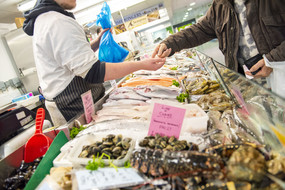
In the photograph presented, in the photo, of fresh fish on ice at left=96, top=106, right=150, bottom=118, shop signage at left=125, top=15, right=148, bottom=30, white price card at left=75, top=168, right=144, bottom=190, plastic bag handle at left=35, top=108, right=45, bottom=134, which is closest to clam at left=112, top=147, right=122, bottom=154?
white price card at left=75, top=168, right=144, bottom=190

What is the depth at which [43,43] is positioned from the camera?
Answer: 146 centimetres

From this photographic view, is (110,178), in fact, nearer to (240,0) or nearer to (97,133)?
(97,133)

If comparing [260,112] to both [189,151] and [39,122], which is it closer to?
[189,151]

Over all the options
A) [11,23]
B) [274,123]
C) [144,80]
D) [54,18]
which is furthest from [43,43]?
[11,23]

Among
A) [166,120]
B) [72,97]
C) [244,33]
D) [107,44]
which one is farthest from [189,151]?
[107,44]

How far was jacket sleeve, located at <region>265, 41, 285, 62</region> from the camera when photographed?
1498mm

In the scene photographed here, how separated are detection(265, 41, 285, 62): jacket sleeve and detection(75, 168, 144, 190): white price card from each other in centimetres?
162

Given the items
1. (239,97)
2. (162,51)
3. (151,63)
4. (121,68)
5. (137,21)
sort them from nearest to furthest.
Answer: (239,97)
(121,68)
(151,63)
(162,51)
(137,21)

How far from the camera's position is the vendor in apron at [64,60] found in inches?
55.0

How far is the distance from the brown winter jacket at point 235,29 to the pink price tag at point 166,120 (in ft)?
4.30

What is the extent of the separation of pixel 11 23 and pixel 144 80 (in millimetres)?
7615

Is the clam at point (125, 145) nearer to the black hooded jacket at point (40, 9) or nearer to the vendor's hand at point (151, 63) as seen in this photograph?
the vendor's hand at point (151, 63)

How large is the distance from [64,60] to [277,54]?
186 cm

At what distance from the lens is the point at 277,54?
60.2 inches
